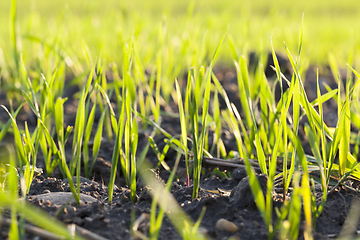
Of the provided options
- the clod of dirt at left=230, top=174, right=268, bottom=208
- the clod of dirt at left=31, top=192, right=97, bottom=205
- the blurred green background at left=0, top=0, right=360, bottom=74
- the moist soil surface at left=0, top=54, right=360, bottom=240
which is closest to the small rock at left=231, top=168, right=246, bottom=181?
the moist soil surface at left=0, top=54, right=360, bottom=240

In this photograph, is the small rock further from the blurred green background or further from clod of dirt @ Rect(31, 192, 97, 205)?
the blurred green background

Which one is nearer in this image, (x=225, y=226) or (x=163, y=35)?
(x=225, y=226)

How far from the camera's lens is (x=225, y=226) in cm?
72

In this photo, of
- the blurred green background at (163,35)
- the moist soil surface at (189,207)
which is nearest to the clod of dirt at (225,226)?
the moist soil surface at (189,207)

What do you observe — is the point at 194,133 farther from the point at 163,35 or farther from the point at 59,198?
the point at 163,35

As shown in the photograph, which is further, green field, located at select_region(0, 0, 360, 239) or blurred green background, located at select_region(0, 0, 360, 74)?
blurred green background, located at select_region(0, 0, 360, 74)

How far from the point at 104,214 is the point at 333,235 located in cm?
51

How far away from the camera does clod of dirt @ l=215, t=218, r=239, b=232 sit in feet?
2.33

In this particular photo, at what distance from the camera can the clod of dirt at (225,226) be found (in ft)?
2.33

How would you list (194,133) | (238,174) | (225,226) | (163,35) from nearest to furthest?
(225,226) < (194,133) < (238,174) < (163,35)

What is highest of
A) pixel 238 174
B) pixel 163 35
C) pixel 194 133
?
pixel 163 35

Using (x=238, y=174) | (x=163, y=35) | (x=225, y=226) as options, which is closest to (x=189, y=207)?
(x=225, y=226)

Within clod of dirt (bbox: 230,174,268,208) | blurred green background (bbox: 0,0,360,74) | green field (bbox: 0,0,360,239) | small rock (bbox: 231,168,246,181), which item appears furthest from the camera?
blurred green background (bbox: 0,0,360,74)

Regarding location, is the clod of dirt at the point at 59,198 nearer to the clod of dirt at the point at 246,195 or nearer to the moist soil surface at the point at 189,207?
the moist soil surface at the point at 189,207
